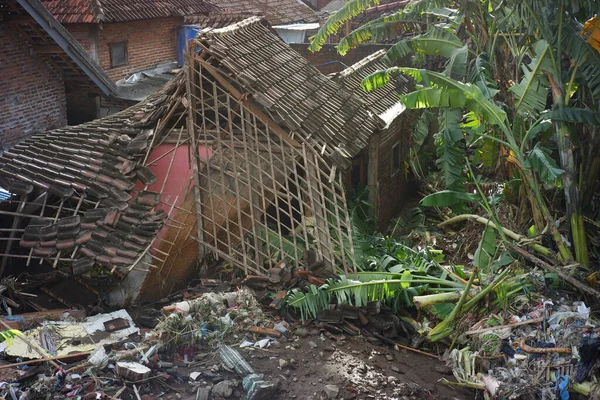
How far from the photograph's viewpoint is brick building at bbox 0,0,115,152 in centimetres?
1336

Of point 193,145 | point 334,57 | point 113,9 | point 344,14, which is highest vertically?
point 344,14

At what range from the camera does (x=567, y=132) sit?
30.7ft

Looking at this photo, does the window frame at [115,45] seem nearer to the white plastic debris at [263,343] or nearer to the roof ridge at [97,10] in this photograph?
the roof ridge at [97,10]

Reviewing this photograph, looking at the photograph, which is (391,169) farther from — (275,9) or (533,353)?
(275,9)

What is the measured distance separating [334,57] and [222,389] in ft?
42.9

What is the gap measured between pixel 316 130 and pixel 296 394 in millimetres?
4368

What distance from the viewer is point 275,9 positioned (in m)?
25.0

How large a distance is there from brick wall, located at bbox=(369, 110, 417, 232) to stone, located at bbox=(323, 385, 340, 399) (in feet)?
19.9

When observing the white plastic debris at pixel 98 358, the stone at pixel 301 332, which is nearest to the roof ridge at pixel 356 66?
the stone at pixel 301 332

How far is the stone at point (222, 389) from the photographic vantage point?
24.3 feet

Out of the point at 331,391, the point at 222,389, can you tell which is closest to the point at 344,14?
the point at 331,391

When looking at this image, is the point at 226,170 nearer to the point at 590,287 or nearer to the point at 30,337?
the point at 30,337

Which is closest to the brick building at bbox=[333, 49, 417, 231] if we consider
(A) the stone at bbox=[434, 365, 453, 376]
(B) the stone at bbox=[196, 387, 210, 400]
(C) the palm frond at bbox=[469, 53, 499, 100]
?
(C) the palm frond at bbox=[469, 53, 499, 100]

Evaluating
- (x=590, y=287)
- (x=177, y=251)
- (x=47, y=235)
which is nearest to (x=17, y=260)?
(x=47, y=235)
